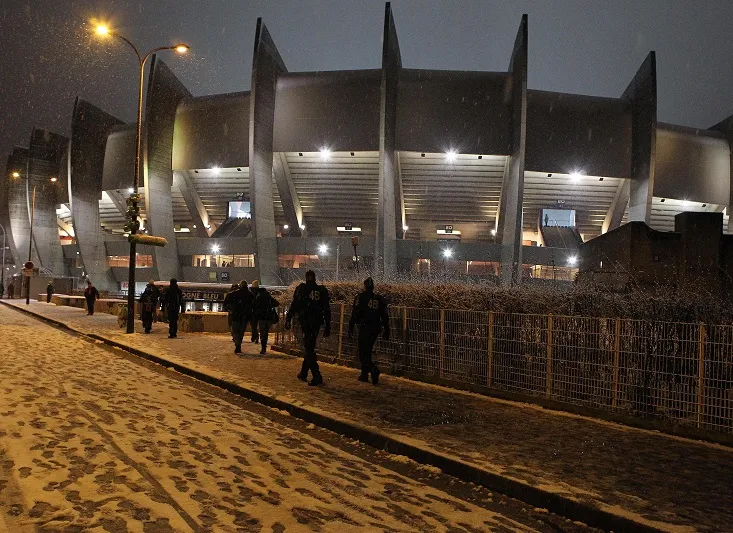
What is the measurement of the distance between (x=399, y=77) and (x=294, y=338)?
3453 centimetres

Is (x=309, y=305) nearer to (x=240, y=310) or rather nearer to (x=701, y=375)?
(x=240, y=310)

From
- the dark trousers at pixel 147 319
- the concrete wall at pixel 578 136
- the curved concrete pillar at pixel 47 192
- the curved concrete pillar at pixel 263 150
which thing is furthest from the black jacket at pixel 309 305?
the curved concrete pillar at pixel 47 192

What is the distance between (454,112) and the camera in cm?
4400

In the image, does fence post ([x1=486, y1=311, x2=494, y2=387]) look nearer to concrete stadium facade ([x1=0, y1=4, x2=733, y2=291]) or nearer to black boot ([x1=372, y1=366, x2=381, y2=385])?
black boot ([x1=372, y1=366, x2=381, y2=385])

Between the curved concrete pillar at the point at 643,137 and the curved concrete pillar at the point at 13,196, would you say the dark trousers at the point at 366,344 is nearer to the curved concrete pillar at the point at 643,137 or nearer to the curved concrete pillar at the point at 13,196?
the curved concrete pillar at the point at 643,137

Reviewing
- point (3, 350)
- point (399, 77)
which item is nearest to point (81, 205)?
point (399, 77)

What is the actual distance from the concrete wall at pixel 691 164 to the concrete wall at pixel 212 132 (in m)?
33.9

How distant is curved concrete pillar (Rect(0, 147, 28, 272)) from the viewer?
2825 inches

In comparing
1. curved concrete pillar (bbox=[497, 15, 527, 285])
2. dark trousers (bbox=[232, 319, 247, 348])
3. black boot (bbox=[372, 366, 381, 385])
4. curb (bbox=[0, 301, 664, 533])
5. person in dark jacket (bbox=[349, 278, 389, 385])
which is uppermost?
curved concrete pillar (bbox=[497, 15, 527, 285])

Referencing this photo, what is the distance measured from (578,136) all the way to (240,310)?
39.2 metres

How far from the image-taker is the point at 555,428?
663 centimetres

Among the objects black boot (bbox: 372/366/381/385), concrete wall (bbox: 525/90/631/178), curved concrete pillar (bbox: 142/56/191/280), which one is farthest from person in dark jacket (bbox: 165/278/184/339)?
concrete wall (bbox: 525/90/631/178)

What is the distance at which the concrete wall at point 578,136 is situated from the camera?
45406 mm

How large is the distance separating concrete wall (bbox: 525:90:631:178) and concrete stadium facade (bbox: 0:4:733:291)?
0.10 m
